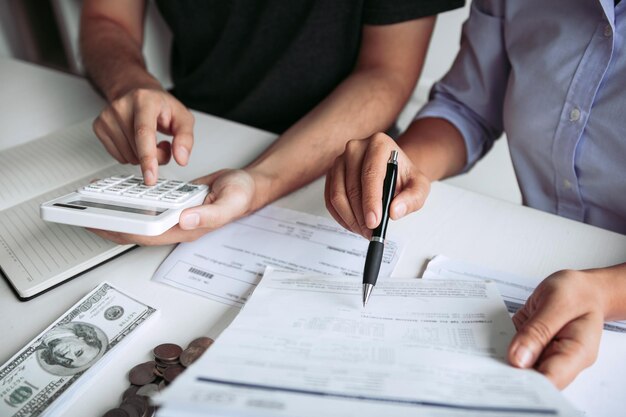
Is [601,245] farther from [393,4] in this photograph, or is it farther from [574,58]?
[393,4]

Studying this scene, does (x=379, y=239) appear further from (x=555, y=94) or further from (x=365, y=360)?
(x=555, y=94)

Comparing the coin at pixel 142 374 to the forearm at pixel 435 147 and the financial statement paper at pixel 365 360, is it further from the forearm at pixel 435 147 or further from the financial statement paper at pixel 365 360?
the forearm at pixel 435 147

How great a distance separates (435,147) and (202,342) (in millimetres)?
462

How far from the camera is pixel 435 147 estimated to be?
74 cm

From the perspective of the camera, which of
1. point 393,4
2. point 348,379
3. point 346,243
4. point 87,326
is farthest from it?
point 393,4

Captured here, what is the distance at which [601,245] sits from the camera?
22.8 inches

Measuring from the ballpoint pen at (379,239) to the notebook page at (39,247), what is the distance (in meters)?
0.28

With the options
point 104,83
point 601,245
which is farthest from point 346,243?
point 104,83

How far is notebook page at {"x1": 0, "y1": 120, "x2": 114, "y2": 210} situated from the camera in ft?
2.14

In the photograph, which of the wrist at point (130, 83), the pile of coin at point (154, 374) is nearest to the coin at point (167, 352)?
the pile of coin at point (154, 374)

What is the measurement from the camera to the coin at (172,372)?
1.34 feet

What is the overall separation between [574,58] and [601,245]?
0.22 meters

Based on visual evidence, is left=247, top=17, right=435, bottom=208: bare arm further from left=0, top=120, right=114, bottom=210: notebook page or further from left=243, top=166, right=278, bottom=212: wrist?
left=0, top=120, right=114, bottom=210: notebook page

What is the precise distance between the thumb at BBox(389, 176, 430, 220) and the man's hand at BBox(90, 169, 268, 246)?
7.3 inches
